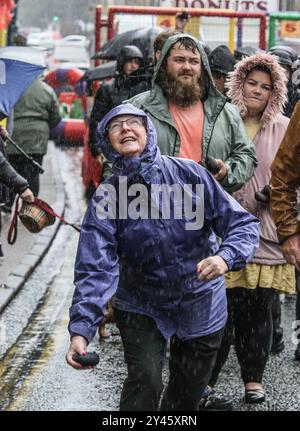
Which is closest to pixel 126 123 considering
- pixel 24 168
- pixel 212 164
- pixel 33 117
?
pixel 212 164

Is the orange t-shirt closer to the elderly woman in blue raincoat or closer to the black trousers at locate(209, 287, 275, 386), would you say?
the black trousers at locate(209, 287, 275, 386)

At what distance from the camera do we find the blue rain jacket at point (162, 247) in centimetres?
523

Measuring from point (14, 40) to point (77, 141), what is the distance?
12.9m

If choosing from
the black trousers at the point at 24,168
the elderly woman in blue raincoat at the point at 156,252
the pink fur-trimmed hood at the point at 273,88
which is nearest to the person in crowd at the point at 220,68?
the pink fur-trimmed hood at the point at 273,88

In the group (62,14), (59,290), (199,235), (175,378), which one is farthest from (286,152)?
(62,14)

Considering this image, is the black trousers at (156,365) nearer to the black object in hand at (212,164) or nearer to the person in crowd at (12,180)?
the black object in hand at (212,164)

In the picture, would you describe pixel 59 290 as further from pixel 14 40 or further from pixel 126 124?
pixel 126 124

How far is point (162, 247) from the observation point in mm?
5293

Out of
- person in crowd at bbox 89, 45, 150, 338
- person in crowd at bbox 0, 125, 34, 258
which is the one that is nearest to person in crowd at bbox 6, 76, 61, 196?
person in crowd at bbox 89, 45, 150, 338

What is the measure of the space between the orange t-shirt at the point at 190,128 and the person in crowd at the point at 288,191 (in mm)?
1254

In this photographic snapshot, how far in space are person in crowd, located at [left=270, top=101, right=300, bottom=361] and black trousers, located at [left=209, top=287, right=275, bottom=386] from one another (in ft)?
5.42

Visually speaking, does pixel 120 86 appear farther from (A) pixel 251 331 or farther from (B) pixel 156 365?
(B) pixel 156 365

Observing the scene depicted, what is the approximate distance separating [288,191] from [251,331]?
183cm

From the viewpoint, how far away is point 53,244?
13461 millimetres
